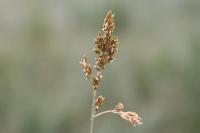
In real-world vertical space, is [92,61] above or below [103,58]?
below

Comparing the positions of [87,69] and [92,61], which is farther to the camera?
[92,61]

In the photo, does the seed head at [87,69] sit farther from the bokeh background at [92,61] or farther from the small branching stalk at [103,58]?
the bokeh background at [92,61]

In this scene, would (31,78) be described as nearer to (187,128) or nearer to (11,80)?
(11,80)

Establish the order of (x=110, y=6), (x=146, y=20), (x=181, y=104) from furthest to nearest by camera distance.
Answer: (x=146, y=20), (x=181, y=104), (x=110, y=6)

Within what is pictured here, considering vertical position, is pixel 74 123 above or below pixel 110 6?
below

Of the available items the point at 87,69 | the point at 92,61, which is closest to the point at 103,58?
the point at 87,69

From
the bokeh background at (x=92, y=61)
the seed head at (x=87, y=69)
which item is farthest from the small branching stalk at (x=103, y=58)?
the bokeh background at (x=92, y=61)

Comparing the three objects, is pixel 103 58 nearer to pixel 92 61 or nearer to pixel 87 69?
pixel 87 69

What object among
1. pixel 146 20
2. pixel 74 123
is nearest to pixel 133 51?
pixel 146 20
